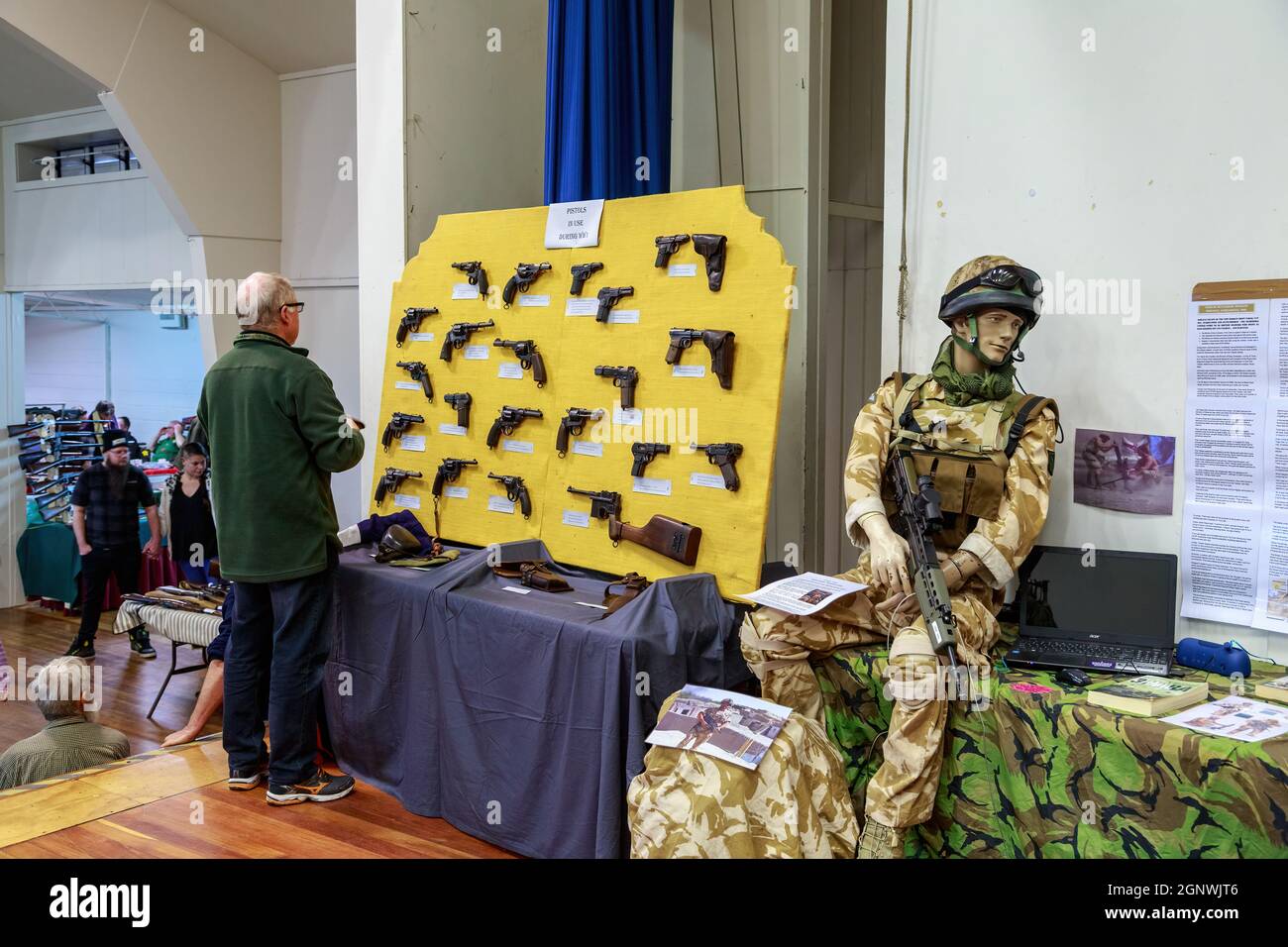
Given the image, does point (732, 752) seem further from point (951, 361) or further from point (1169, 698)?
point (951, 361)

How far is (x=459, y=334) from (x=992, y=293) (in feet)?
7.68

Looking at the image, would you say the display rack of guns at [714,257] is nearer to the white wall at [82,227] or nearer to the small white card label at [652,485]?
the small white card label at [652,485]

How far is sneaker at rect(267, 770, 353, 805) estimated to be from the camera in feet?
12.4

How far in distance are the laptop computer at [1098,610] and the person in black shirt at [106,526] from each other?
263 inches

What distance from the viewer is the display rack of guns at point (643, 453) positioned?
3721 millimetres

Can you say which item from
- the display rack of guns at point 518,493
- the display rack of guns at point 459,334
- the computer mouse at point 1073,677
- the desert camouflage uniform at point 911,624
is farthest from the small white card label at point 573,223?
the computer mouse at point 1073,677

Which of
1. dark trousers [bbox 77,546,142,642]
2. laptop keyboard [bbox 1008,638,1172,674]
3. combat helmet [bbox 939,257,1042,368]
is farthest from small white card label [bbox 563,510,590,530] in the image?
dark trousers [bbox 77,546,142,642]

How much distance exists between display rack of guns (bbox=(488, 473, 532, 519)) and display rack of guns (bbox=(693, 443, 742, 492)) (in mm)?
967

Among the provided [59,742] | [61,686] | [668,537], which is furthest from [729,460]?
[59,742]

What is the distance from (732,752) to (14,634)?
26.3 ft

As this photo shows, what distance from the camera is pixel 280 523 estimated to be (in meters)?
3.69

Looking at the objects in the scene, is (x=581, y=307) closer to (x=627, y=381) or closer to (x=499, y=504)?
(x=627, y=381)

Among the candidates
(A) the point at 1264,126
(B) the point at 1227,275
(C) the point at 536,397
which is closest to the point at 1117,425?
(B) the point at 1227,275

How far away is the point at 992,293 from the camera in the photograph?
2977 mm
